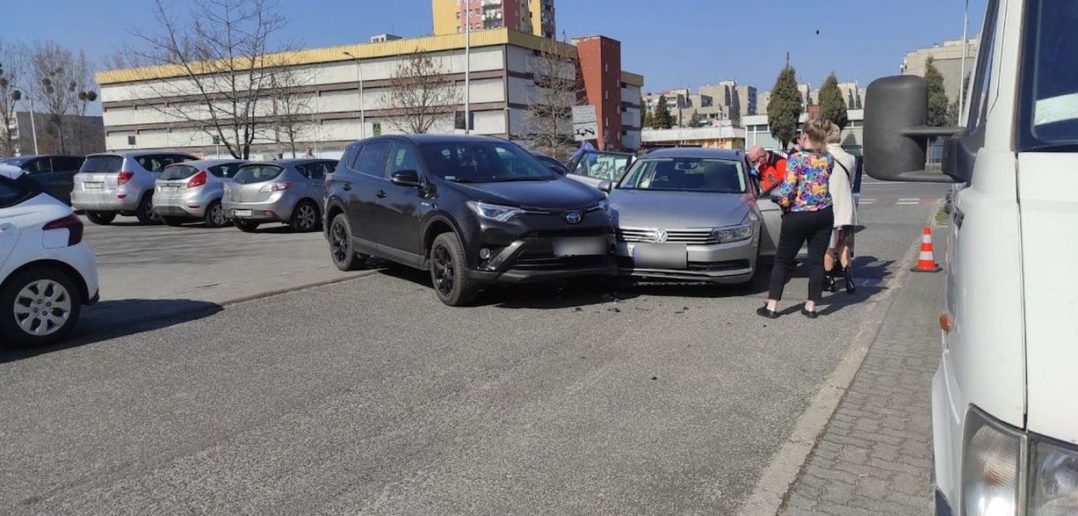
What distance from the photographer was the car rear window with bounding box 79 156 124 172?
18062 millimetres

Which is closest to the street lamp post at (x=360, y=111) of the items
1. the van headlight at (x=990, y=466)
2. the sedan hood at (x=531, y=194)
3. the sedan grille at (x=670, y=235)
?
the sedan hood at (x=531, y=194)

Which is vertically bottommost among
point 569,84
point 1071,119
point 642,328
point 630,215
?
point 642,328

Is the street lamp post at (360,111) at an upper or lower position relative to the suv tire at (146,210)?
upper

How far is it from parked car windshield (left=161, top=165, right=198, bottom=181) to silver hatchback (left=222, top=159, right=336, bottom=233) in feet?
5.78

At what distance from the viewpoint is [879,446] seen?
417 centimetres

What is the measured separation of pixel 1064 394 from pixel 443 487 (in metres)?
2.72

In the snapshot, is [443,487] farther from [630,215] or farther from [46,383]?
→ [630,215]

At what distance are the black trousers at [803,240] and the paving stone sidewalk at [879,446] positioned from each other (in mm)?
1031

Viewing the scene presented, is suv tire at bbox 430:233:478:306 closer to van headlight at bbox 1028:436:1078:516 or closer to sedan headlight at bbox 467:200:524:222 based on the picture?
sedan headlight at bbox 467:200:524:222

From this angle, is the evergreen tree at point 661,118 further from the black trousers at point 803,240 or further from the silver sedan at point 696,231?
the black trousers at point 803,240

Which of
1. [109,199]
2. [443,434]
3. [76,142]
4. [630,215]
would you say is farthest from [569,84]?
[443,434]

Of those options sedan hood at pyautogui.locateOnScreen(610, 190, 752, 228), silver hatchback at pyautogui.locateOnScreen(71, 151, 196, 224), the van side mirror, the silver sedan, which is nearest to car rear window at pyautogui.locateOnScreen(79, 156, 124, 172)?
silver hatchback at pyautogui.locateOnScreen(71, 151, 196, 224)

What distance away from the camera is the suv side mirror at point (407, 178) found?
8.10 m

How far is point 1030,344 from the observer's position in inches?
63.6
